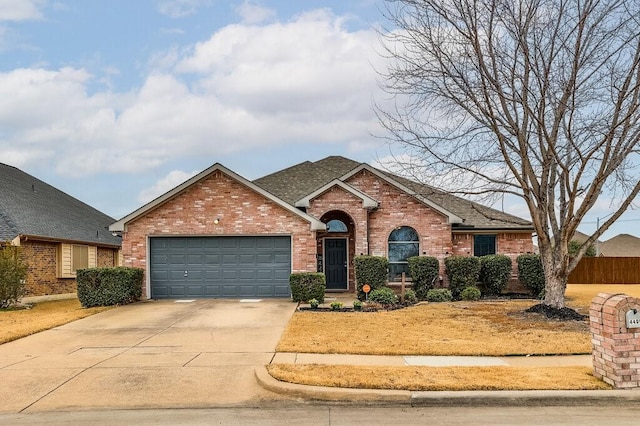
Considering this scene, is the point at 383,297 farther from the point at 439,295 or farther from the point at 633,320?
the point at 633,320

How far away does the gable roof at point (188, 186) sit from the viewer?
19.5 meters

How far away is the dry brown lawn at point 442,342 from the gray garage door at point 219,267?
4.00m

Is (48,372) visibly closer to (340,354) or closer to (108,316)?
(340,354)

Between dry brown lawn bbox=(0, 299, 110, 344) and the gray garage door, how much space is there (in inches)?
114

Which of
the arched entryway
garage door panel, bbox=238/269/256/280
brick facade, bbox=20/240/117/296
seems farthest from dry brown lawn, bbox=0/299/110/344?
the arched entryway

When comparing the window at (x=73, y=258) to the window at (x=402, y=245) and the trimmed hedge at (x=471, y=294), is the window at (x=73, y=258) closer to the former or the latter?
the window at (x=402, y=245)

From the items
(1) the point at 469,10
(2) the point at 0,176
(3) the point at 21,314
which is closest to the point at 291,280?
(3) the point at 21,314

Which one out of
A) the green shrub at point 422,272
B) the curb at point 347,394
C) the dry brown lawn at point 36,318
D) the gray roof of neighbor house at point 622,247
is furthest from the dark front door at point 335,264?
the gray roof of neighbor house at point 622,247

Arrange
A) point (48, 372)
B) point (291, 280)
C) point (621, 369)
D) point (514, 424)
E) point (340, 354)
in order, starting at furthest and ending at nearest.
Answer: point (291, 280) < point (340, 354) < point (48, 372) < point (621, 369) < point (514, 424)

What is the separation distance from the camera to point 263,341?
11555mm

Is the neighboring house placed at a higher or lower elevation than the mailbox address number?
higher

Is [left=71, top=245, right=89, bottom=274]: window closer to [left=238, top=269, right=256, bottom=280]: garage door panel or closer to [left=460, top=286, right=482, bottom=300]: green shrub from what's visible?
[left=238, top=269, right=256, bottom=280]: garage door panel

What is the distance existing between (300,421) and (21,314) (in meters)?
13.9

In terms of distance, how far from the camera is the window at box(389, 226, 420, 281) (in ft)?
71.4
